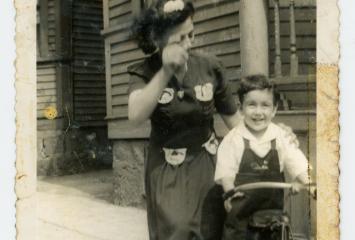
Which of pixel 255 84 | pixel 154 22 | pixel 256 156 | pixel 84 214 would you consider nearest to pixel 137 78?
pixel 154 22

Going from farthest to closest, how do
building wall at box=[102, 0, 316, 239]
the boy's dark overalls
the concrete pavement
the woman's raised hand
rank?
the concrete pavement
building wall at box=[102, 0, 316, 239]
the boy's dark overalls
the woman's raised hand

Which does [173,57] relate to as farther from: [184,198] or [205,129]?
[184,198]

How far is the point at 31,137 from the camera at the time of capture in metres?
2.98

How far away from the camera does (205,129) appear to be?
224 centimetres

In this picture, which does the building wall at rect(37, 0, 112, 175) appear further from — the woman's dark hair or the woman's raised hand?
the woman's raised hand

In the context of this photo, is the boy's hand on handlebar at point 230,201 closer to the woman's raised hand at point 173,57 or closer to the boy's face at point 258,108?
the boy's face at point 258,108

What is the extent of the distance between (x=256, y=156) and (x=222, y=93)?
1.09 ft

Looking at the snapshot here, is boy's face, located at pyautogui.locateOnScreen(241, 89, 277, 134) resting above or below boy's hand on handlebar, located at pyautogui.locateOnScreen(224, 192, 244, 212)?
above

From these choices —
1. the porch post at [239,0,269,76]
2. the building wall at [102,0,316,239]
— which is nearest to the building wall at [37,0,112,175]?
the building wall at [102,0,316,239]

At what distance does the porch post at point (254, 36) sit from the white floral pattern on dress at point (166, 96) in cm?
195

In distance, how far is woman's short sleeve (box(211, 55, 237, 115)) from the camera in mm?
2266

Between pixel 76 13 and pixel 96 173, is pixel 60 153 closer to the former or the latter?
pixel 96 173

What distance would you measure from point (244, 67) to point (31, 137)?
6.44 feet

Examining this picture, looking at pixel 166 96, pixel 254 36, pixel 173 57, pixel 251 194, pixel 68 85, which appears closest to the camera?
pixel 173 57
